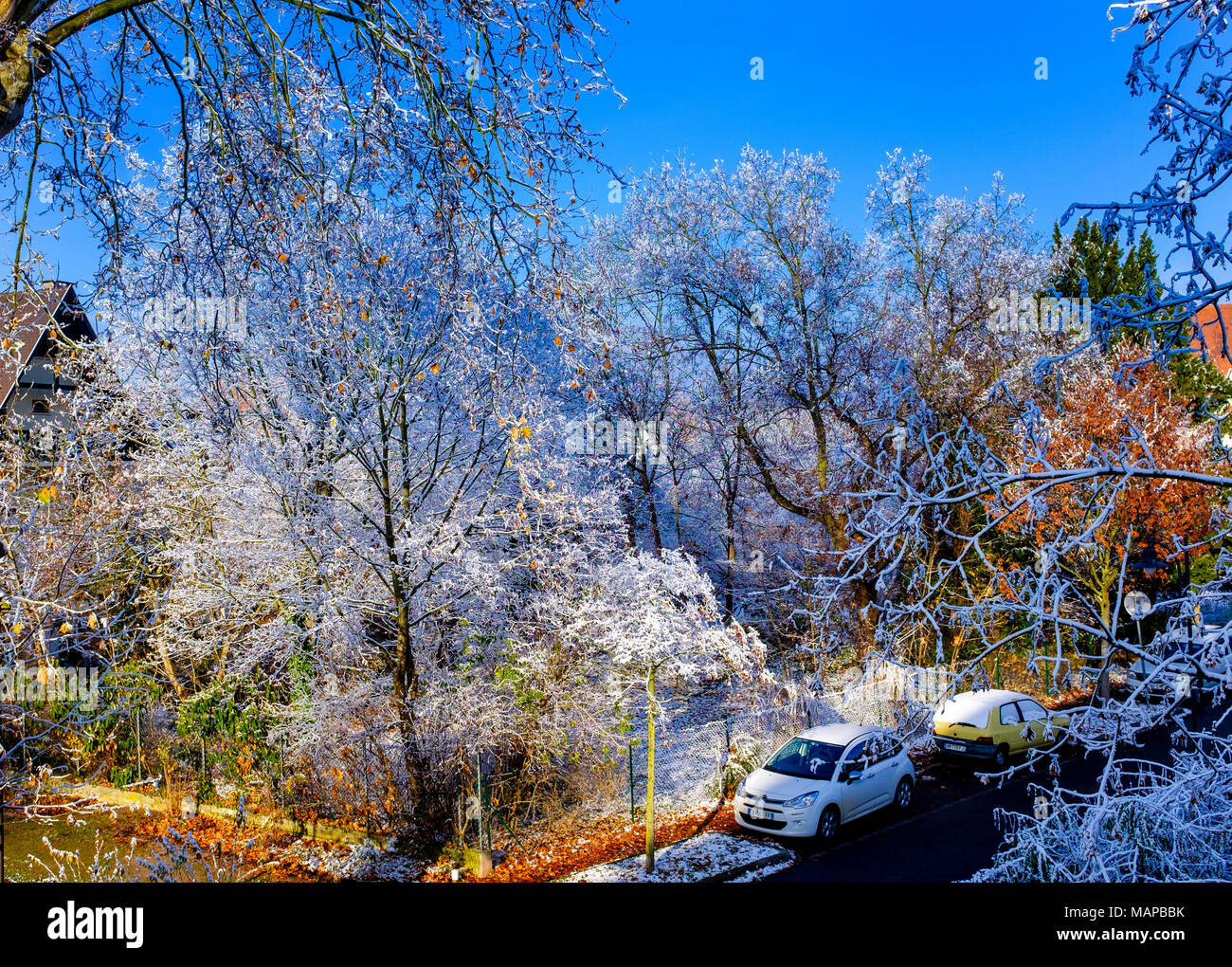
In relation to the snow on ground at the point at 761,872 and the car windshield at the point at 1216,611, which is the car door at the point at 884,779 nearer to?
the snow on ground at the point at 761,872

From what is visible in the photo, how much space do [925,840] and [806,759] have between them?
45.1 inches

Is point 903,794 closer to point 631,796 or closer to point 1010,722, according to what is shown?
point 631,796

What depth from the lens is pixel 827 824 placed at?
6414mm

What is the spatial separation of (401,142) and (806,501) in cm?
855

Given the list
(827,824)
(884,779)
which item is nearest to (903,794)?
(884,779)

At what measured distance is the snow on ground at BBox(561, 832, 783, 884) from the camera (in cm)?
573

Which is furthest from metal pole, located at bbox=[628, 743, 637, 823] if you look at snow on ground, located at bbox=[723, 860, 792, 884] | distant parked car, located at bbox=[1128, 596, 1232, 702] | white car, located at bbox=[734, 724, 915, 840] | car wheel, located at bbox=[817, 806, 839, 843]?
distant parked car, located at bbox=[1128, 596, 1232, 702]

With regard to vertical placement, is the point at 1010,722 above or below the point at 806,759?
above

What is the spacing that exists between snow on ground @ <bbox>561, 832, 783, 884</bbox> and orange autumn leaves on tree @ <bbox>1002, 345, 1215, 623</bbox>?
3.51m

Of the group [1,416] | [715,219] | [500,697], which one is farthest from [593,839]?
[715,219]

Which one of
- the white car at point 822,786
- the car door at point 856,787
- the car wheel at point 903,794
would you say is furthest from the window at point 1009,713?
the car wheel at point 903,794

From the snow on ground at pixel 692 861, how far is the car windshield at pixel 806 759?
70 centimetres

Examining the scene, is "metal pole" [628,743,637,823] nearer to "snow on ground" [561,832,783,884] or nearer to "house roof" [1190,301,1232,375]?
"snow on ground" [561,832,783,884]

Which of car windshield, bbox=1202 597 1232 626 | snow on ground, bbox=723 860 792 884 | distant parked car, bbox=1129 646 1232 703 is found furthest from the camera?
snow on ground, bbox=723 860 792 884
